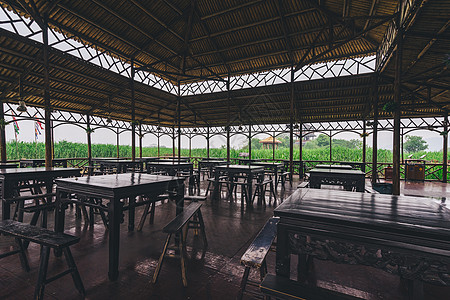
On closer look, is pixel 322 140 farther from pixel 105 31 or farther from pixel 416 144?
pixel 105 31

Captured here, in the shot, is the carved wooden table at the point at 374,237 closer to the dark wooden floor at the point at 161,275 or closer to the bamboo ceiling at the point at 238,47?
the dark wooden floor at the point at 161,275

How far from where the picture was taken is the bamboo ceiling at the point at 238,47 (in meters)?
5.68

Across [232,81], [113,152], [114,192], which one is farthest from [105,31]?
[113,152]

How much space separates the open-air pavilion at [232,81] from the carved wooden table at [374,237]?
0.01 meters

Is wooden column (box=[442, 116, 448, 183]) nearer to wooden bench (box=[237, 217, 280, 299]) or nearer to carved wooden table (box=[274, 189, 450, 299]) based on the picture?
carved wooden table (box=[274, 189, 450, 299])

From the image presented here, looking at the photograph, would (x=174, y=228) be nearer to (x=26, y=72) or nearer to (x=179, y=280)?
(x=179, y=280)

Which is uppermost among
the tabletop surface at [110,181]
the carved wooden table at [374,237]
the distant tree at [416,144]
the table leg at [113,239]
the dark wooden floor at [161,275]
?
the distant tree at [416,144]

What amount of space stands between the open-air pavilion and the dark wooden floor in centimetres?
2

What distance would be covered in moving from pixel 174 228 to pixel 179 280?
1.83ft

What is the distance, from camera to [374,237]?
1364 mm

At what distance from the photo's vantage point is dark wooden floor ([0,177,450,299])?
1.99m

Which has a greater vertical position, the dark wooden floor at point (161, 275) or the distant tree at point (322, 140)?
the distant tree at point (322, 140)

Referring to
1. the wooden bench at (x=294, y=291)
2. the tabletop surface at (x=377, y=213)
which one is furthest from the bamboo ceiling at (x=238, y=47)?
the wooden bench at (x=294, y=291)

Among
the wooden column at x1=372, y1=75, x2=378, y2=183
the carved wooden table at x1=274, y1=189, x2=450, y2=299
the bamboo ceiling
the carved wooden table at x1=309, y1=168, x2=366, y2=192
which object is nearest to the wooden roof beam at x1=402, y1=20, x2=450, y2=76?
the bamboo ceiling
